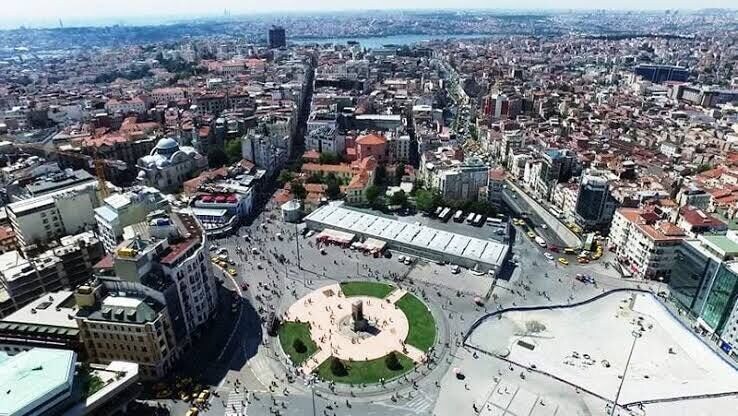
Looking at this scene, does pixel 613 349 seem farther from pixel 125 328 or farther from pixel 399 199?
pixel 125 328

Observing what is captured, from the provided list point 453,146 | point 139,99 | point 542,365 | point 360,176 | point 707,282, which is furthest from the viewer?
point 139,99

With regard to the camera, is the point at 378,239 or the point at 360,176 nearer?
the point at 378,239

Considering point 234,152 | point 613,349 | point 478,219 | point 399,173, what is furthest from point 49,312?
point 399,173

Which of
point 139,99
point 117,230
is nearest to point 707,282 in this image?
point 117,230

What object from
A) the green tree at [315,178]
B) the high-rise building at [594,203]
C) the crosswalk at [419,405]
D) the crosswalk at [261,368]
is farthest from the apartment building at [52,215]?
the high-rise building at [594,203]

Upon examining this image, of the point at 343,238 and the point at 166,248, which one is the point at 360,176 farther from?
the point at 166,248

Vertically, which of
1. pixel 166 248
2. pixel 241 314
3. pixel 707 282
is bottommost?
pixel 241 314

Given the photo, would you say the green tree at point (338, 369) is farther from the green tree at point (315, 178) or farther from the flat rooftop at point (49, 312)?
the green tree at point (315, 178)
